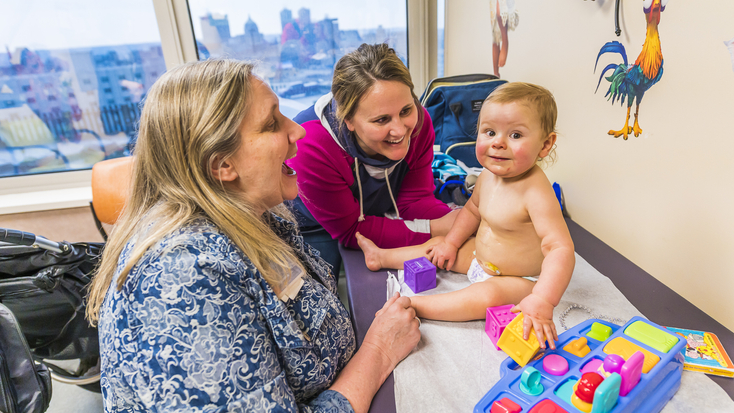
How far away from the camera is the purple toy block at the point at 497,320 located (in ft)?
2.88

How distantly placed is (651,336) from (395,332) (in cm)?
52

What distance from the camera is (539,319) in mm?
812

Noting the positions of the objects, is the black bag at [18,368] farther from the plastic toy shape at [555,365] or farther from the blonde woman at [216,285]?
the plastic toy shape at [555,365]

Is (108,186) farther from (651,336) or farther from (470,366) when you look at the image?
(651,336)

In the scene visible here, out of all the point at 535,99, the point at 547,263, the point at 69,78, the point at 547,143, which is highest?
the point at 69,78

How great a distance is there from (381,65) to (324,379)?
0.87 metres

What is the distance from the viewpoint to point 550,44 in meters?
1.50

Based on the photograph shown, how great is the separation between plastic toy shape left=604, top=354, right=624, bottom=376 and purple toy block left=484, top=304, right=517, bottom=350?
22cm

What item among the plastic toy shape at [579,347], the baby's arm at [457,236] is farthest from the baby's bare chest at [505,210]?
the plastic toy shape at [579,347]

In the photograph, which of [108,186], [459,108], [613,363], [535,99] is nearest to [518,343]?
[613,363]

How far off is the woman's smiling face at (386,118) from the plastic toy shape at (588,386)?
2.62 feet

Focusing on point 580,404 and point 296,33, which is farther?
point 296,33

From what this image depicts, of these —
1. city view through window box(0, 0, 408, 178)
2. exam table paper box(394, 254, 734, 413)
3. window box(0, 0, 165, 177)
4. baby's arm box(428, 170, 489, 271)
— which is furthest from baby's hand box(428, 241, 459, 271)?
window box(0, 0, 165, 177)

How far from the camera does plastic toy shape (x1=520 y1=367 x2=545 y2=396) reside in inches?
27.7
